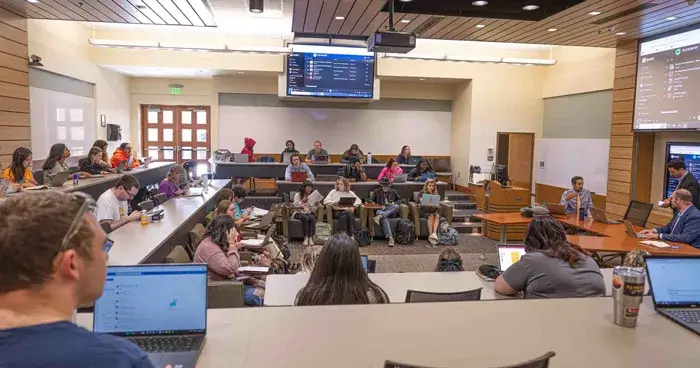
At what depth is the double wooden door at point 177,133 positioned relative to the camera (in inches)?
555

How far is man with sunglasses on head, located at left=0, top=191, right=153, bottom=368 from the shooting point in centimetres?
78

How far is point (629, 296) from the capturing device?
183 centimetres

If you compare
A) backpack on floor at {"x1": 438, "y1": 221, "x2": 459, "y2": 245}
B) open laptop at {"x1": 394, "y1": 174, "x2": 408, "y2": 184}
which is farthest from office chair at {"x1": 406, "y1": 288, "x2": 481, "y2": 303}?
open laptop at {"x1": 394, "y1": 174, "x2": 408, "y2": 184}

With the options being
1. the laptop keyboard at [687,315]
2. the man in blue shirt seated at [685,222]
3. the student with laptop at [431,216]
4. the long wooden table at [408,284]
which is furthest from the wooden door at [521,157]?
the laptop keyboard at [687,315]

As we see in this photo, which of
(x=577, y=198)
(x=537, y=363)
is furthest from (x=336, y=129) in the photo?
(x=537, y=363)

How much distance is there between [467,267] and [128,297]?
551 cm

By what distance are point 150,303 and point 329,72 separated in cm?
1013

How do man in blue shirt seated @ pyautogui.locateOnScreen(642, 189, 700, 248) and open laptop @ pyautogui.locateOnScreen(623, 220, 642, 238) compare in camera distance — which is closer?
man in blue shirt seated @ pyautogui.locateOnScreen(642, 189, 700, 248)

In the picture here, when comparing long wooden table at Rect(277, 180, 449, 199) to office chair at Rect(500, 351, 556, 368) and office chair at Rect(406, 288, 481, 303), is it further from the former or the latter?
office chair at Rect(500, 351, 556, 368)

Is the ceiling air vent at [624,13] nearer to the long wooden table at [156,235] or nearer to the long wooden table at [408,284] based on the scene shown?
the long wooden table at [408,284]

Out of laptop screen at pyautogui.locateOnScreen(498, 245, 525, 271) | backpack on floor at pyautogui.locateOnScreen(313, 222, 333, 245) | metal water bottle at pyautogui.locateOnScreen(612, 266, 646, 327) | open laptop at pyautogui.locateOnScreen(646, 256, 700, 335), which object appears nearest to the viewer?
metal water bottle at pyautogui.locateOnScreen(612, 266, 646, 327)

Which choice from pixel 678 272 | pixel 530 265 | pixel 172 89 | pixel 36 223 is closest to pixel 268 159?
pixel 172 89

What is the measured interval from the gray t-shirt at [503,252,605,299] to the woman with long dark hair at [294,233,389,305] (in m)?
0.87

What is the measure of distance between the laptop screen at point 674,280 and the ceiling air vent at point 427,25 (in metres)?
5.16
